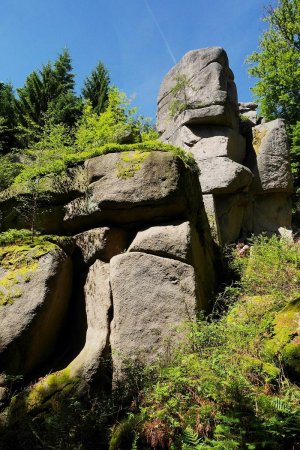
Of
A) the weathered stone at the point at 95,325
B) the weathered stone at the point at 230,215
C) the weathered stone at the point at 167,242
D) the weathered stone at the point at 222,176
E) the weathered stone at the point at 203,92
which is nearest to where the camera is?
the weathered stone at the point at 95,325

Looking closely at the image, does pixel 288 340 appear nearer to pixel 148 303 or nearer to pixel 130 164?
pixel 148 303

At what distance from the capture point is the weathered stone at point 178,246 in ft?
21.3

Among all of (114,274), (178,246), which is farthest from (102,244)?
(178,246)

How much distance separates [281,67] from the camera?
764 inches

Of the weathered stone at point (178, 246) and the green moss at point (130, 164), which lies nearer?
the weathered stone at point (178, 246)

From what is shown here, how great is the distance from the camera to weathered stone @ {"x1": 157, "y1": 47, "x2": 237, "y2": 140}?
41.4 ft

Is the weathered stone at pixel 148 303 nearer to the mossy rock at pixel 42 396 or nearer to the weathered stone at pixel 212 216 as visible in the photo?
the mossy rock at pixel 42 396

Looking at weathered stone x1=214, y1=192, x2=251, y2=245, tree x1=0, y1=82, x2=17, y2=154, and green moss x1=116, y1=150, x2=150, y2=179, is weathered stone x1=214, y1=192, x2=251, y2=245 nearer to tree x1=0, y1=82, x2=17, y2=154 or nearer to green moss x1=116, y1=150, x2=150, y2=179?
green moss x1=116, y1=150, x2=150, y2=179

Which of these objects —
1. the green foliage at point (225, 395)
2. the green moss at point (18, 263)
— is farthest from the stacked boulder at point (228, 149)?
the green foliage at point (225, 395)

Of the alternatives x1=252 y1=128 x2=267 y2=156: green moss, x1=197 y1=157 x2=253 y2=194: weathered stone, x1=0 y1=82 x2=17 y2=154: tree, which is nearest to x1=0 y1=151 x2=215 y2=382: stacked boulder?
x1=197 y1=157 x2=253 y2=194: weathered stone

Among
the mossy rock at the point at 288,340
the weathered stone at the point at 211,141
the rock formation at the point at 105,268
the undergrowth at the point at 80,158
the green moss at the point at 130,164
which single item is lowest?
the mossy rock at the point at 288,340

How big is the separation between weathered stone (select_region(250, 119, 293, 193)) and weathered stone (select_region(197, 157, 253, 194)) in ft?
3.43

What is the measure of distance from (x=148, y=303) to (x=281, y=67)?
18.2 m

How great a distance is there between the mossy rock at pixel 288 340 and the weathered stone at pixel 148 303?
1407 millimetres
